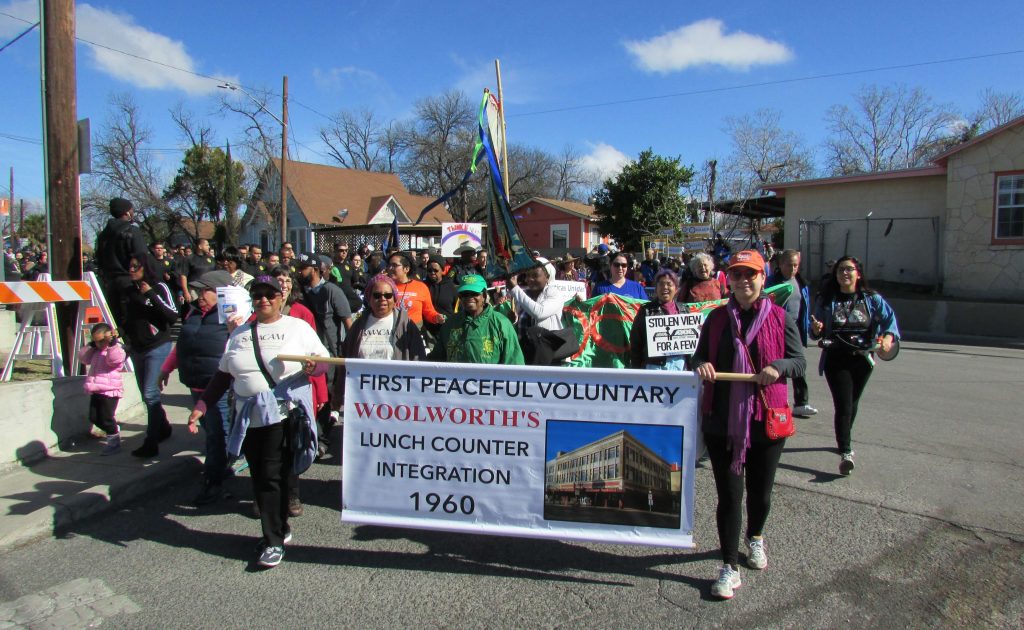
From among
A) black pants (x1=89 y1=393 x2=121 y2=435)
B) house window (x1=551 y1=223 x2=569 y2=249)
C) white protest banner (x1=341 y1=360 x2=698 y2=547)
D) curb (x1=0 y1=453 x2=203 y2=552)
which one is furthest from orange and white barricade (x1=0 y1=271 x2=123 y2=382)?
house window (x1=551 y1=223 x2=569 y2=249)

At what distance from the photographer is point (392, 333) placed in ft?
17.3

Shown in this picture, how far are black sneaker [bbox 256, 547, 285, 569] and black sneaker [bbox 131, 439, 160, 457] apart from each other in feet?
8.00

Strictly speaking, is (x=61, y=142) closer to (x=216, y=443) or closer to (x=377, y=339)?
(x=216, y=443)

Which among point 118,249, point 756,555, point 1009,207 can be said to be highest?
point 1009,207

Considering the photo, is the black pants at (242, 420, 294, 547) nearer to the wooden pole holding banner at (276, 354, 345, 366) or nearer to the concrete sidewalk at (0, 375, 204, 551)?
the wooden pole holding banner at (276, 354, 345, 366)

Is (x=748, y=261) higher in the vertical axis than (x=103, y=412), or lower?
higher

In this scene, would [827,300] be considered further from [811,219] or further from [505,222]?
[811,219]

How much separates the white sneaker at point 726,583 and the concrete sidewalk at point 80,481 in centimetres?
435

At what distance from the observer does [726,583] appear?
3508 mm

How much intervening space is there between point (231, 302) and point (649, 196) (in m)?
31.6

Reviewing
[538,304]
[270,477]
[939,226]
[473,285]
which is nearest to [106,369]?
[270,477]

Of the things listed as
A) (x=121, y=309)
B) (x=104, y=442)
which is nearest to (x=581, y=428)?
(x=104, y=442)

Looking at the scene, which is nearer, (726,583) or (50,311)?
(726,583)

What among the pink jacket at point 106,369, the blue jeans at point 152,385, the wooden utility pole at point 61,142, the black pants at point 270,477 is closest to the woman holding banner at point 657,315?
the black pants at point 270,477
